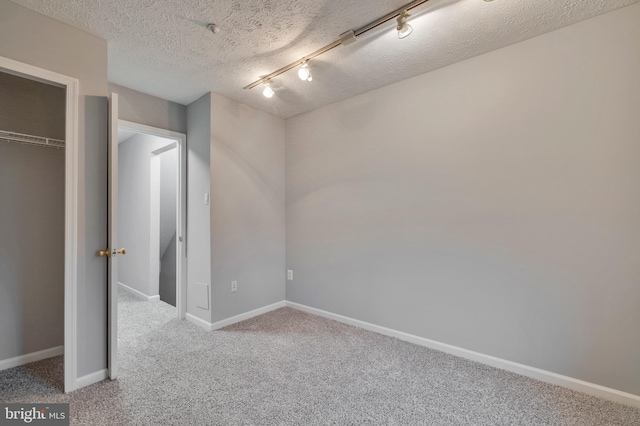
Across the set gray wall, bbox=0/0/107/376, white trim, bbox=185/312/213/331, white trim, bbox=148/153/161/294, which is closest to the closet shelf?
gray wall, bbox=0/0/107/376

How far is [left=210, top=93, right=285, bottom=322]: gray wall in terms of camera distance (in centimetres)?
305

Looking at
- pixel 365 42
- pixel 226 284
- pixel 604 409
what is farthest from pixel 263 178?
pixel 604 409

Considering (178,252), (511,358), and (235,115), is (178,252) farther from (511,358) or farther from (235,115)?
(511,358)

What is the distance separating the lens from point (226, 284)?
310cm

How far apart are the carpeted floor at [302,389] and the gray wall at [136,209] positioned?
65.3 inches

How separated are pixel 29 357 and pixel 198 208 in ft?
5.91

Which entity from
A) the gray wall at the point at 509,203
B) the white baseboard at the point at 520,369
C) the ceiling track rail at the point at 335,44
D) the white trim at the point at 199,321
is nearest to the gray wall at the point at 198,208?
the white trim at the point at 199,321

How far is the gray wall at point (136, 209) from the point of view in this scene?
160 inches

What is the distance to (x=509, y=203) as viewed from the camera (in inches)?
85.4

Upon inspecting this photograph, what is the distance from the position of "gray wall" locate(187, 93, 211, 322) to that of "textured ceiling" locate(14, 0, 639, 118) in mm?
456

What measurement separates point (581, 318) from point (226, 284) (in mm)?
3018

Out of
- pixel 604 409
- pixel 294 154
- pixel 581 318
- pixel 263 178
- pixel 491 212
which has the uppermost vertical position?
pixel 294 154

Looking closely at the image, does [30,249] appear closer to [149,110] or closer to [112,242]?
[112,242]

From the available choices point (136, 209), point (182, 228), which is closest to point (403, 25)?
point (182, 228)
